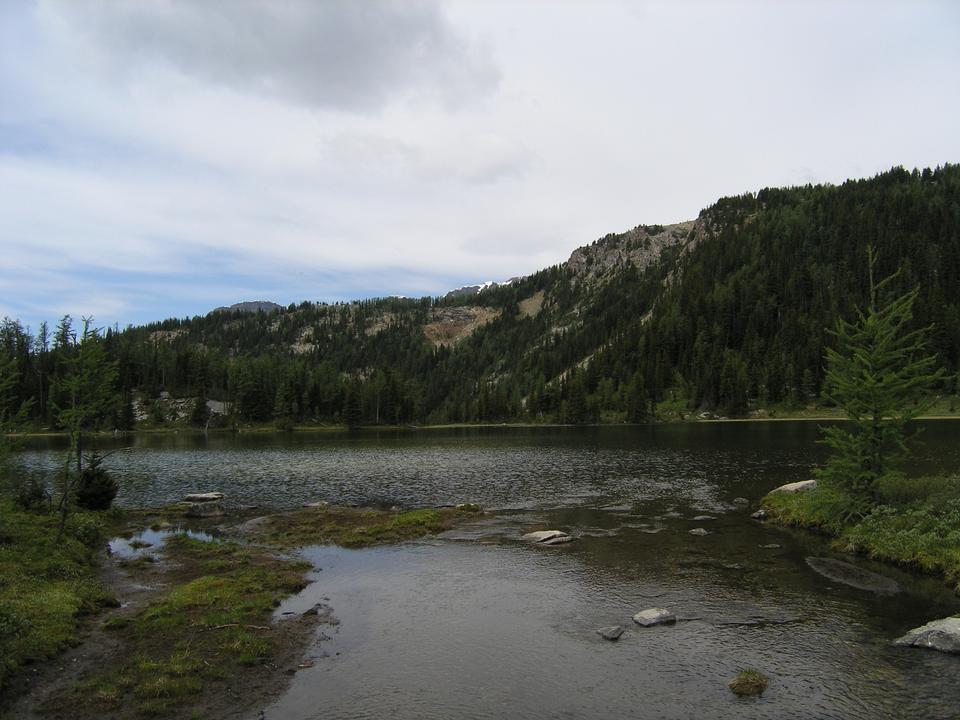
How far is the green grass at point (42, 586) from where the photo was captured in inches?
822

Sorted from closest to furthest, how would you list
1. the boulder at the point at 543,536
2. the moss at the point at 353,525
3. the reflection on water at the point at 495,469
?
the boulder at the point at 543,536, the moss at the point at 353,525, the reflection on water at the point at 495,469

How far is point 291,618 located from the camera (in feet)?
88.9

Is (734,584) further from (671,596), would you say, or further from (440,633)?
(440,633)

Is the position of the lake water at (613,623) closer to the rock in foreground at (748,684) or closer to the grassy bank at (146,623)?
the rock in foreground at (748,684)

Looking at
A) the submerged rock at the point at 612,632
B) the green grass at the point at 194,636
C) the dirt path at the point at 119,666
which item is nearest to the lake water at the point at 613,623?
the submerged rock at the point at 612,632

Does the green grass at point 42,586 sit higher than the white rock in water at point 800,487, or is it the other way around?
the white rock in water at point 800,487

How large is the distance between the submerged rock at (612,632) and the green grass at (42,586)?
21503 millimetres

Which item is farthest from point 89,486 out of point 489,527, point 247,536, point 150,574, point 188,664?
point 188,664

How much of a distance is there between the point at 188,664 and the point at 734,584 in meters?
26.1

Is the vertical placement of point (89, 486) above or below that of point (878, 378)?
below

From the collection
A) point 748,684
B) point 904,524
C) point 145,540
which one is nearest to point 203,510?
point 145,540

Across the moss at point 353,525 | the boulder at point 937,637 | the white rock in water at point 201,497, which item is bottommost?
the moss at point 353,525

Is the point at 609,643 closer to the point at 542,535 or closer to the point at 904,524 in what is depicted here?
the point at 542,535

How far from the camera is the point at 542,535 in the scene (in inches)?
1686
